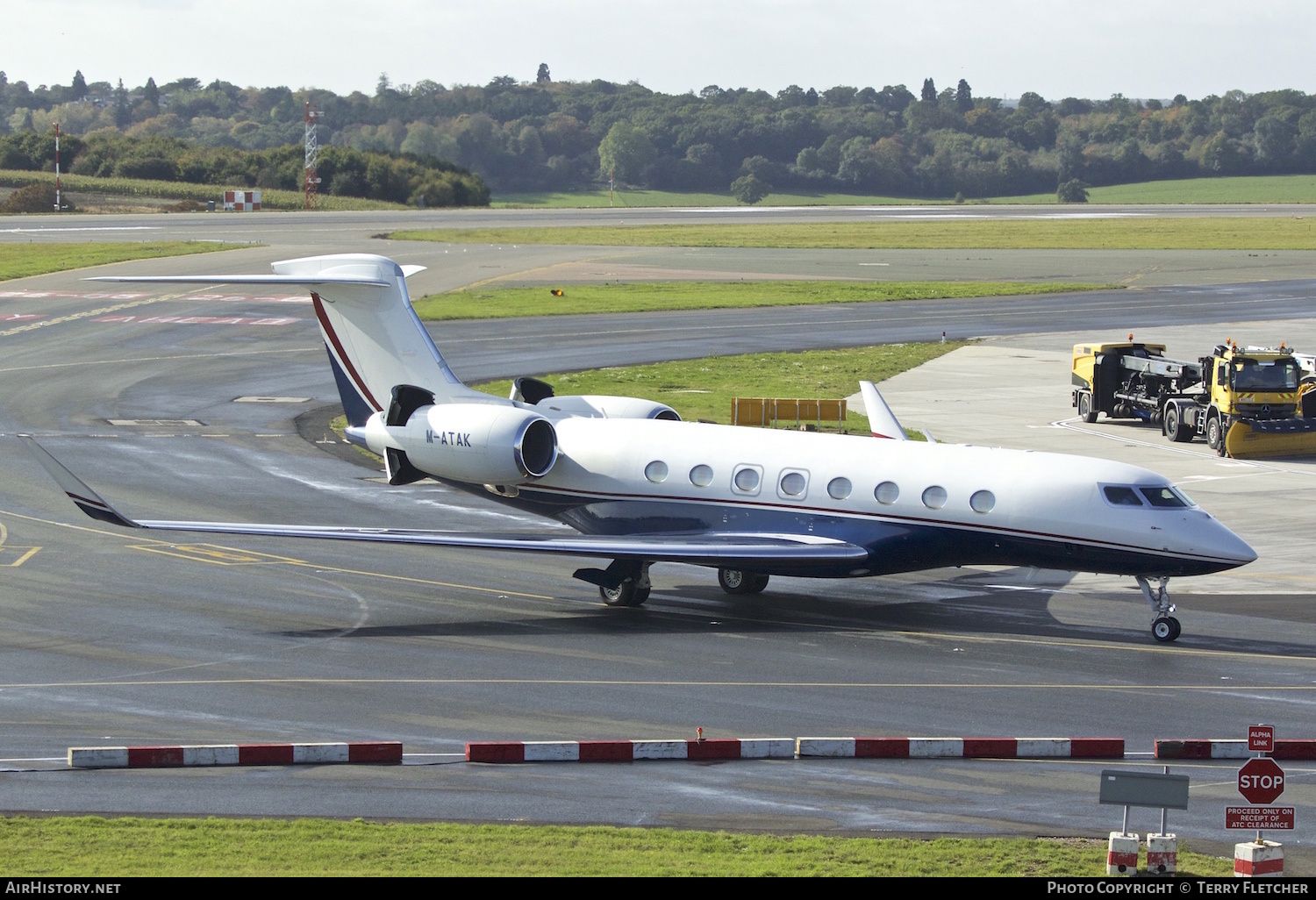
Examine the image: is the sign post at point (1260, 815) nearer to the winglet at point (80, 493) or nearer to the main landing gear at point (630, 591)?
the main landing gear at point (630, 591)

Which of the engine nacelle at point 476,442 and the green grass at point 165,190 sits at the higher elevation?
the green grass at point 165,190

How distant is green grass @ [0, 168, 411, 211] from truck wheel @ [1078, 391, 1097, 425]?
346ft

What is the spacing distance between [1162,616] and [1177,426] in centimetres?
2049

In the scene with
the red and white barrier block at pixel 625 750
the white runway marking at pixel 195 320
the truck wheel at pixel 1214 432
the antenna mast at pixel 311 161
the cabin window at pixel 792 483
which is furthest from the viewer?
the antenna mast at pixel 311 161

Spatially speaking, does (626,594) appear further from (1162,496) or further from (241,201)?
(241,201)

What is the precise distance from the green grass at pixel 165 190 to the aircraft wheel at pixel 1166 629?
12558cm

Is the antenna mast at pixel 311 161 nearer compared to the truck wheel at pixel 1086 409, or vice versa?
the truck wheel at pixel 1086 409

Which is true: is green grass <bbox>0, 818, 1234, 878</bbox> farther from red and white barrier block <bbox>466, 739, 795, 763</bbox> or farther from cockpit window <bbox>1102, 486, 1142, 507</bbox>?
cockpit window <bbox>1102, 486, 1142, 507</bbox>

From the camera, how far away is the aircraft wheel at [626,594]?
2598 cm

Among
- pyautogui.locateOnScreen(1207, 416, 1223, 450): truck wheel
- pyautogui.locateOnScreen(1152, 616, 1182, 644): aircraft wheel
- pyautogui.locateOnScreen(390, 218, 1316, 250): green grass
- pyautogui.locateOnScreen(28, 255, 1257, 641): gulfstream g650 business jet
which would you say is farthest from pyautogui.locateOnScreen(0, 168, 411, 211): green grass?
pyautogui.locateOnScreen(1152, 616, 1182, 644): aircraft wheel

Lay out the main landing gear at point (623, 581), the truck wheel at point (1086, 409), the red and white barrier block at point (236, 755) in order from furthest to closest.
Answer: the truck wheel at point (1086, 409) < the main landing gear at point (623, 581) < the red and white barrier block at point (236, 755)

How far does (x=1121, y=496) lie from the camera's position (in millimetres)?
23641

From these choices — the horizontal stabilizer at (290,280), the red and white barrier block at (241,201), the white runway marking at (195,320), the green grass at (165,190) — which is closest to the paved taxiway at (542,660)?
the horizontal stabilizer at (290,280)

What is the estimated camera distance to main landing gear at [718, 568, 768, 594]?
89.4 feet
